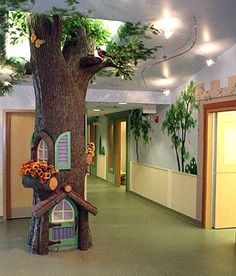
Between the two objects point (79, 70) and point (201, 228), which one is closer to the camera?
point (79, 70)

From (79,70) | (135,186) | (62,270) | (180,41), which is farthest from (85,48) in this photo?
(135,186)

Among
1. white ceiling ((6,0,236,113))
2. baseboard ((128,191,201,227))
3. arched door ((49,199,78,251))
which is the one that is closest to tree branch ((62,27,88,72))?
white ceiling ((6,0,236,113))

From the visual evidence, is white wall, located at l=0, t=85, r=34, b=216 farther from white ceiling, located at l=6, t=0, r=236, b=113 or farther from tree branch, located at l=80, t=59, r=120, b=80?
tree branch, located at l=80, t=59, r=120, b=80

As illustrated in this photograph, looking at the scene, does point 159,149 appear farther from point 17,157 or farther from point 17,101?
point 17,101

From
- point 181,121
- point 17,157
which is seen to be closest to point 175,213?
point 181,121

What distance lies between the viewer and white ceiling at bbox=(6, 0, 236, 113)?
10.7 feet

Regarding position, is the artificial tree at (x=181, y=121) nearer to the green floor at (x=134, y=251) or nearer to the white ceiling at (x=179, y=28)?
the white ceiling at (x=179, y=28)

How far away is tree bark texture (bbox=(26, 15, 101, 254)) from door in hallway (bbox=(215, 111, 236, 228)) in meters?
2.10

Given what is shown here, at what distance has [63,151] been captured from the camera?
3.99m

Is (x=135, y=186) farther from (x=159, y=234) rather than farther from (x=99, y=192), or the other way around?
(x=159, y=234)

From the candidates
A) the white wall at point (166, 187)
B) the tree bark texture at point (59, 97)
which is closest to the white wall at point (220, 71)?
the white wall at point (166, 187)

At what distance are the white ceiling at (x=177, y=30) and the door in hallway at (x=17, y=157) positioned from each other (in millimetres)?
1331

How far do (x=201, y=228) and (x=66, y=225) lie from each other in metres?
2.10

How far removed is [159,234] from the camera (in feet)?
16.0
